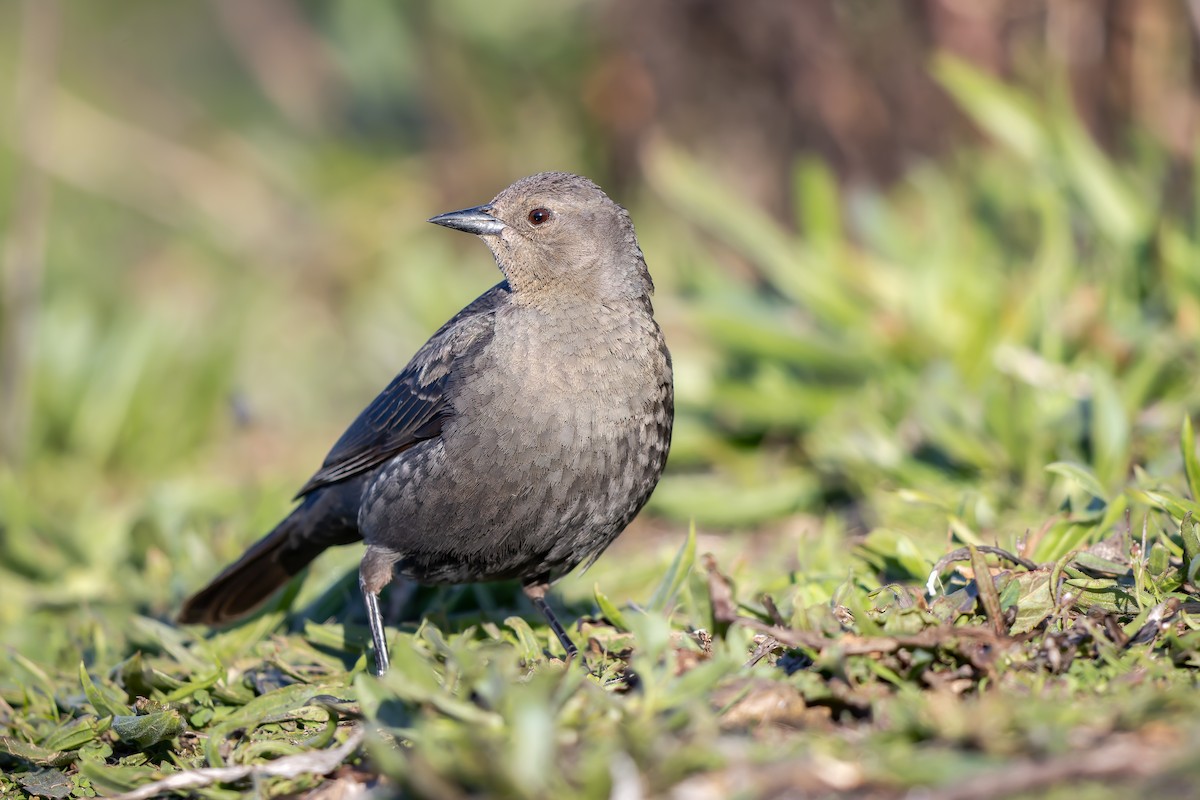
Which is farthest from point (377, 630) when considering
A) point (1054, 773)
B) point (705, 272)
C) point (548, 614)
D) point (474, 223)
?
point (705, 272)

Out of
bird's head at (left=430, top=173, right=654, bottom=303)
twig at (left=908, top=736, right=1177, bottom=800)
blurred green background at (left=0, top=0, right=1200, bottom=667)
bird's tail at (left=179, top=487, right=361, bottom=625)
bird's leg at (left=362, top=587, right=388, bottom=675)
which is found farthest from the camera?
blurred green background at (left=0, top=0, right=1200, bottom=667)

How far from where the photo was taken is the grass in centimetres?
283

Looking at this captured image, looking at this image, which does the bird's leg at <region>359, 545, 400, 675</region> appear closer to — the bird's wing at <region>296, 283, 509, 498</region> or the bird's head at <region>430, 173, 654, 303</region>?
the bird's wing at <region>296, 283, 509, 498</region>

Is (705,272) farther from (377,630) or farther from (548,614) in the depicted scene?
(377,630)

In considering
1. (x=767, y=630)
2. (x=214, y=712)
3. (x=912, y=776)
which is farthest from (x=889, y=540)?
(x=214, y=712)

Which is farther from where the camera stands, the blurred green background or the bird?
the blurred green background

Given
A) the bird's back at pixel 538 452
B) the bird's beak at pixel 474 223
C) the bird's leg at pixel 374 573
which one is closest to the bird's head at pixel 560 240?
the bird's beak at pixel 474 223

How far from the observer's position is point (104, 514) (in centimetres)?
600

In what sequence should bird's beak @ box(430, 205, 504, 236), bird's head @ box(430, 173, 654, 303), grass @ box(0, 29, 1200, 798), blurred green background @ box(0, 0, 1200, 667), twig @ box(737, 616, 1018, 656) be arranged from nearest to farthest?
1. grass @ box(0, 29, 1200, 798)
2. twig @ box(737, 616, 1018, 656)
3. bird's head @ box(430, 173, 654, 303)
4. bird's beak @ box(430, 205, 504, 236)
5. blurred green background @ box(0, 0, 1200, 667)

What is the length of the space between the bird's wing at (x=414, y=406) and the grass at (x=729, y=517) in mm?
549

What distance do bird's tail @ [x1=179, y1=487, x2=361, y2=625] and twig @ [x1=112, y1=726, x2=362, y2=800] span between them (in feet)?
4.71

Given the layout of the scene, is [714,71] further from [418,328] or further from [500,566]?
[500,566]

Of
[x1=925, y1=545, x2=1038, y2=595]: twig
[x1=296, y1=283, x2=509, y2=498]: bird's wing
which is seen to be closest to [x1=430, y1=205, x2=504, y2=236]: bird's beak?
[x1=296, y1=283, x2=509, y2=498]: bird's wing

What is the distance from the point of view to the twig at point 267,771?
3.12m
